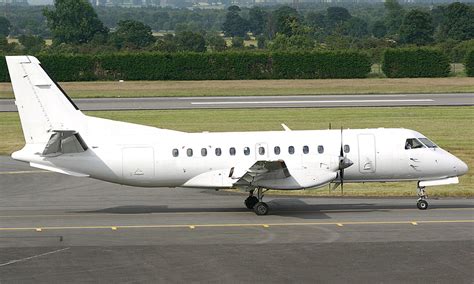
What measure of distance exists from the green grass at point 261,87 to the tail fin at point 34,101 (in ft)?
166

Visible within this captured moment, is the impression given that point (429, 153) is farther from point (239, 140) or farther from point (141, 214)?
point (141, 214)

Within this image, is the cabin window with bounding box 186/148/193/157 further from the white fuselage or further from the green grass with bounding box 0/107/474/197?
the green grass with bounding box 0/107/474/197

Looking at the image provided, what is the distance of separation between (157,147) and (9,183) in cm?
1078

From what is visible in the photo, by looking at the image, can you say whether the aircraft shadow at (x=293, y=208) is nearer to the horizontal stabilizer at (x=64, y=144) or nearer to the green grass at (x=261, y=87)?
the horizontal stabilizer at (x=64, y=144)

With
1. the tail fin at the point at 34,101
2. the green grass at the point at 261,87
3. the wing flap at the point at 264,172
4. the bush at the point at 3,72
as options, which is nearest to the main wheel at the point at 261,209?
the wing flap at the point at 264,172

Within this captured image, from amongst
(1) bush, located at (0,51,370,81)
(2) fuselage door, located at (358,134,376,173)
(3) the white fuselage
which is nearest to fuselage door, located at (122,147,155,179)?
(3) the white fuselage

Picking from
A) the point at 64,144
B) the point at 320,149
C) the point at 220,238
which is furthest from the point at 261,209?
the point at 64,144

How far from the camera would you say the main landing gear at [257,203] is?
32.0 m

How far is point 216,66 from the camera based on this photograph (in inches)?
3861

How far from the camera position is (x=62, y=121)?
32.3 m

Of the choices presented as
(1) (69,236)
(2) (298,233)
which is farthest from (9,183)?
(2) (298,233)

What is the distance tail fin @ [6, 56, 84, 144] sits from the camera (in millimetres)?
32000

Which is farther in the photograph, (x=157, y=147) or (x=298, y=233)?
(x=157, y=147)

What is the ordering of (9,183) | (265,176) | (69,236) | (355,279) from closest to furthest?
(355,279), (69,236), (265,176), (9,183)
